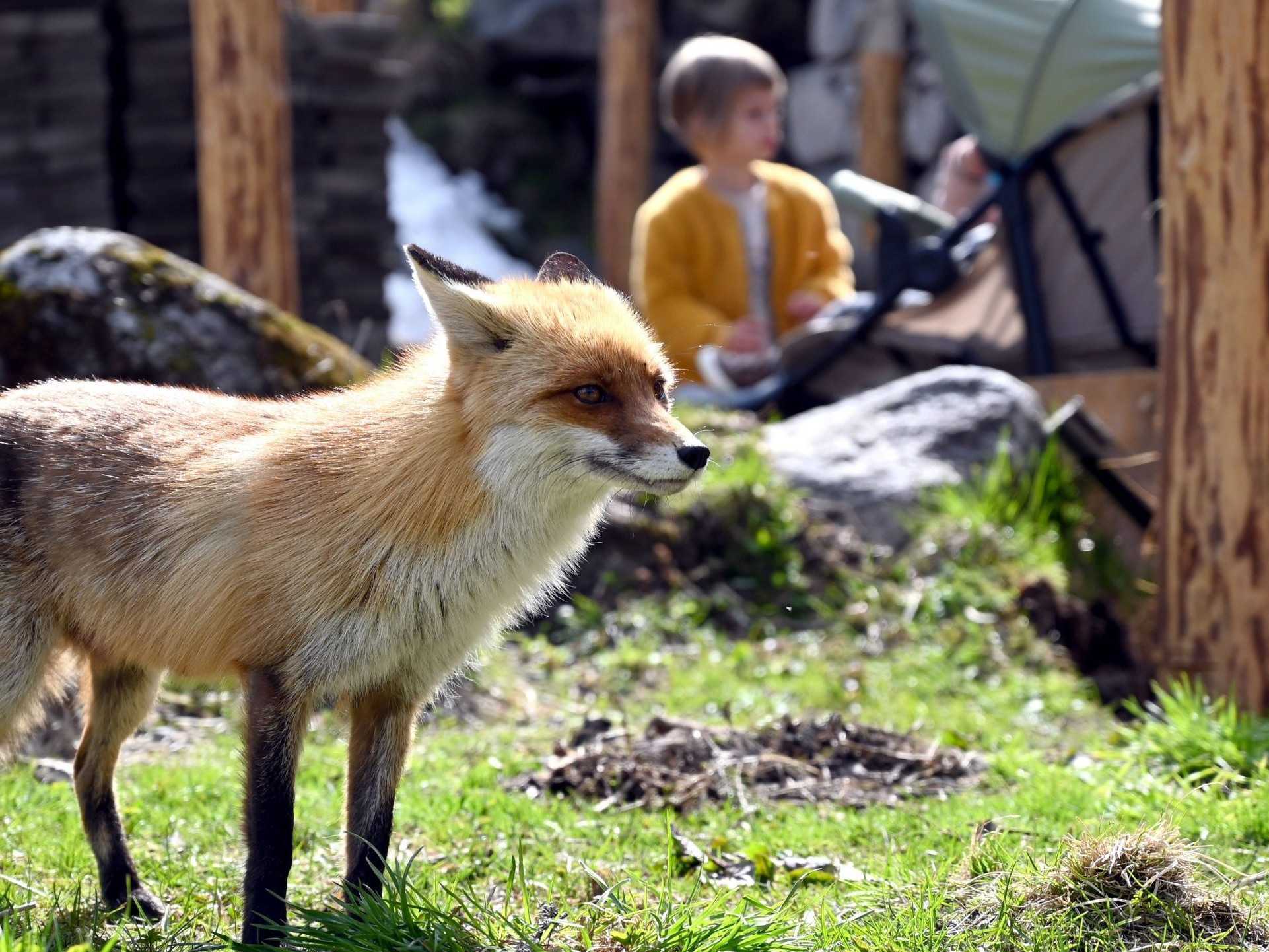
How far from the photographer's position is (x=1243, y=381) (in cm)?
525

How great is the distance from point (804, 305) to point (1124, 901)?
628 cm

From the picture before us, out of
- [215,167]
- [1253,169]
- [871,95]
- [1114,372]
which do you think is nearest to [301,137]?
[215,167]

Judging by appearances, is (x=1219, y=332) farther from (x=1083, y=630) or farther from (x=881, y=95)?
(x=881, y=95)

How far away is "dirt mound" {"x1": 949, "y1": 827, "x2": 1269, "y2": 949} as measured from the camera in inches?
116

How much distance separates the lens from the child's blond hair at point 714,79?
8.09 metres

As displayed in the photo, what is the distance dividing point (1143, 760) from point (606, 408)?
8.10 feet

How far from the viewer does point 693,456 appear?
10.6 ft

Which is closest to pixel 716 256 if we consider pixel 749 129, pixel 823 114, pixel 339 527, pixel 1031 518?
pixel 749 129

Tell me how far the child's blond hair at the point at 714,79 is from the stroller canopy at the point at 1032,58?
3.63 feet

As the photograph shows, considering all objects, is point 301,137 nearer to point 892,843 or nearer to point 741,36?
point 741,36

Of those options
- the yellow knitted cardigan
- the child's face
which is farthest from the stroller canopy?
the yellow knitted cardigan

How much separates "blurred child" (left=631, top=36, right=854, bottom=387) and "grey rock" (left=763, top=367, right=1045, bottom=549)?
118cm

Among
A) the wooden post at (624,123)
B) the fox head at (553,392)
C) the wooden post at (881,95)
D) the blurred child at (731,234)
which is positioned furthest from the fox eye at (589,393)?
the wooden post at (881,95)

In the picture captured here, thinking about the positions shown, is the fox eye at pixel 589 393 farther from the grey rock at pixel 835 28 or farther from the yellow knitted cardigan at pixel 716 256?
the grey rock at pixel 835 28
